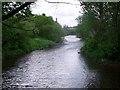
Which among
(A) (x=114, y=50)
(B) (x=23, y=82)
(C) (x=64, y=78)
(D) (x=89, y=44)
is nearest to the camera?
(B) (x=23, y=82)

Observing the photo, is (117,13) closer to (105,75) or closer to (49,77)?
(105,75)

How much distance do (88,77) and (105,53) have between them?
8.50 metres

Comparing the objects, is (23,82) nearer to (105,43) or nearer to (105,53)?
(105,53)

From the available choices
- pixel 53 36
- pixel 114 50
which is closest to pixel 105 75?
pixel 114 50

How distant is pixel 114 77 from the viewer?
668 inches

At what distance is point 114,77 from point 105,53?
27.1 ft

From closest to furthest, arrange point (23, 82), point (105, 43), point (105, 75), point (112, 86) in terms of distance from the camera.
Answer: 1. point (112, 86)
2. point (23, 82)
3. point (105, 75)
4. point (105, 43)

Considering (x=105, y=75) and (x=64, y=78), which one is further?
(x=105, y=75)

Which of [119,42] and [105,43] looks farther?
[105,43]

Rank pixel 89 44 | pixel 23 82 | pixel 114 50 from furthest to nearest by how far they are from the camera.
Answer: pixel 89 44 → pixel 114 50 → pixel 23 82

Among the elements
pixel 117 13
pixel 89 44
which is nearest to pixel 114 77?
pixel 117 13

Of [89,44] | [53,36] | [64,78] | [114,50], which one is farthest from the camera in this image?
[53,36]

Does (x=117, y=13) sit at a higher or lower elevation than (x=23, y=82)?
higher

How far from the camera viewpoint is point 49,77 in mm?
16984
